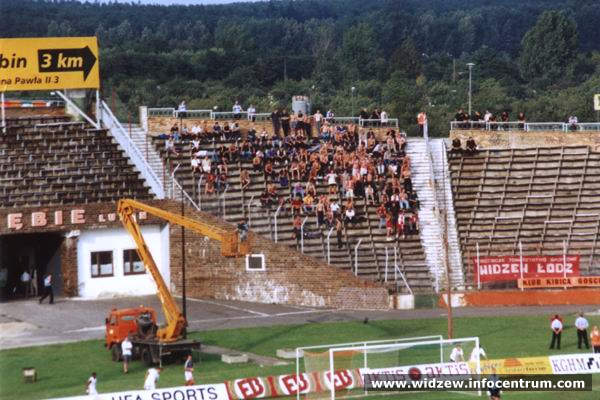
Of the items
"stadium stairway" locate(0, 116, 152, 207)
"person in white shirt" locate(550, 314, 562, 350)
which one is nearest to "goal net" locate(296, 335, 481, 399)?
"person in white shirt" locate(550, 314, 562, 350)

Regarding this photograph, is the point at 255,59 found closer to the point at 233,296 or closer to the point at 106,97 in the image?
the point at 106,97

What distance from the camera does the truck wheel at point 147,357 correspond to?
4862 cm

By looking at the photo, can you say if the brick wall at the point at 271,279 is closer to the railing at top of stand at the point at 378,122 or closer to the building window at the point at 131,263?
the building window at the point at 131,263

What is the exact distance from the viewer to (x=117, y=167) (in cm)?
6581

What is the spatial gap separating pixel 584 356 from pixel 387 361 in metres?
Answer: 6.22

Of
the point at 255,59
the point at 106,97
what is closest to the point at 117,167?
the point at 106,97

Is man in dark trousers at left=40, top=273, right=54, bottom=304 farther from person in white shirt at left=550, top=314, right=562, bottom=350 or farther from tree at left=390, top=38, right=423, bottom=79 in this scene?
tree at left=390, top=38, right=423, bottom=79

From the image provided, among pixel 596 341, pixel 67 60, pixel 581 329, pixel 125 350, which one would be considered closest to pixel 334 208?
pixel 67 60

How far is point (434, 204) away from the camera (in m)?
66.5

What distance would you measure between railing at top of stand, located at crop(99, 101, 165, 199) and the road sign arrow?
235 cm

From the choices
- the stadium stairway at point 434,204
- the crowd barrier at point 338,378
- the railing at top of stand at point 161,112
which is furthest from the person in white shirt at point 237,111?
the crowd barrier at point 338,378

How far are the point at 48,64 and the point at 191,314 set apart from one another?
→ 17216mm

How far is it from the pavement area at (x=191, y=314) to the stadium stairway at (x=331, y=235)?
240cm

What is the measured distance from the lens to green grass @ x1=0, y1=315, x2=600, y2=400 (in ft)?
147
